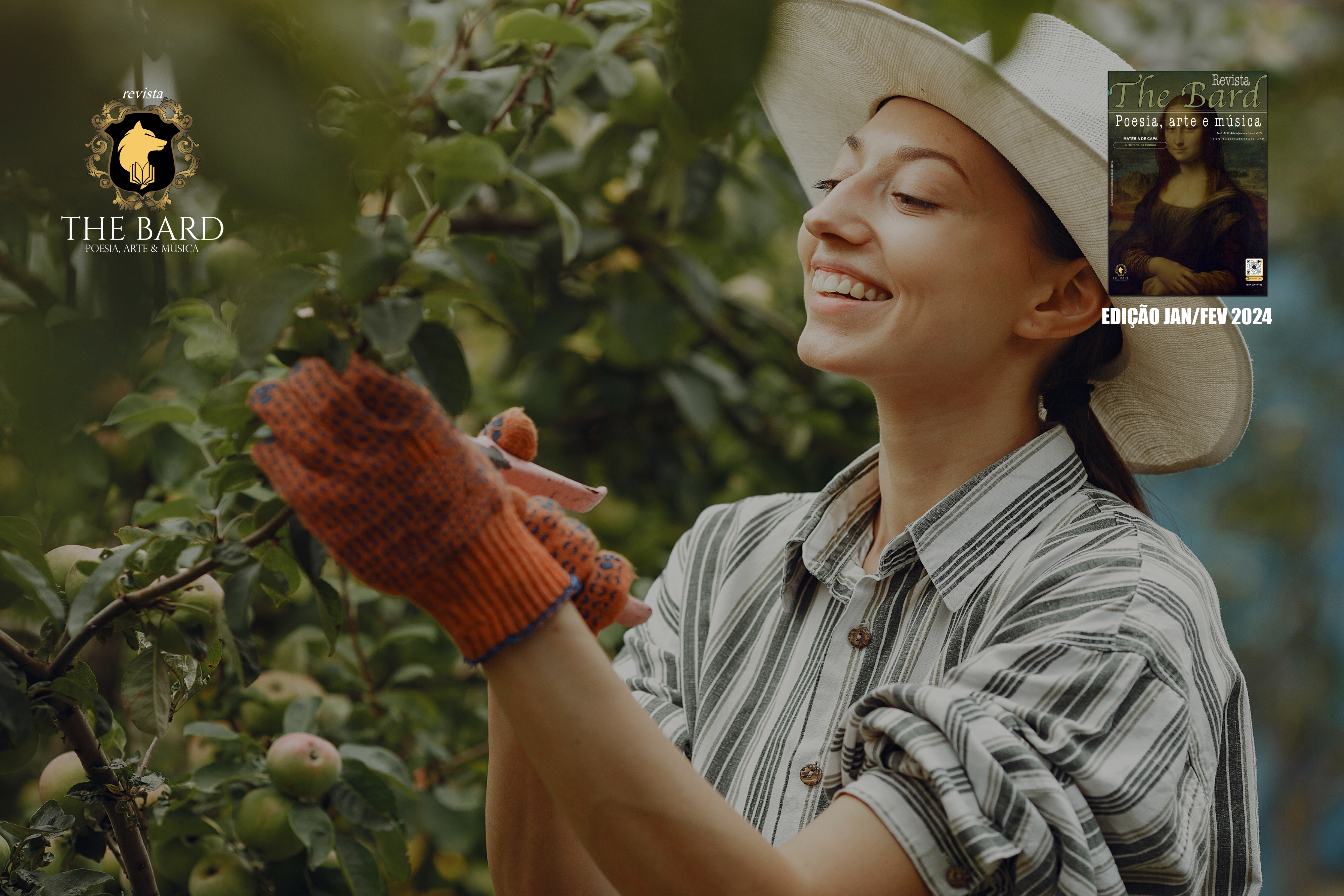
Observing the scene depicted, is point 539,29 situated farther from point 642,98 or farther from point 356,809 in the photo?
point 356,809

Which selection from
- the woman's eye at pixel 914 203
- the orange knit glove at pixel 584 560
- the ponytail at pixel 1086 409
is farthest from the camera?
the ponytail at pixel 1086 409

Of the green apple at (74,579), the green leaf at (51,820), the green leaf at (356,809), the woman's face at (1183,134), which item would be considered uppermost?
the woman's face at (1183,134)

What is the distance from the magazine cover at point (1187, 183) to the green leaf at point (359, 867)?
1016mm

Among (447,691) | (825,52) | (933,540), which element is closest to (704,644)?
(933,540)

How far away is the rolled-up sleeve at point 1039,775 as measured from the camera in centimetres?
81

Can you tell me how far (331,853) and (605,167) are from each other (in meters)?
1.09

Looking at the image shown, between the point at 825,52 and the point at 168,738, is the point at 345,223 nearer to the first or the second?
the point at 825,52

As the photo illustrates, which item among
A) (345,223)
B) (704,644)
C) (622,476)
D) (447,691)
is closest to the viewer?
(345,223)

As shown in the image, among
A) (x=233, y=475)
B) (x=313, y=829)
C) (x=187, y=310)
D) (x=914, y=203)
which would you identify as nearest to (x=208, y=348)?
(x=187, y=310)

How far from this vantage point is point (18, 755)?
0.91 meters

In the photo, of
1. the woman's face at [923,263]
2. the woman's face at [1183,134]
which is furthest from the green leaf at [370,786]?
the woman's face at [1183,134]

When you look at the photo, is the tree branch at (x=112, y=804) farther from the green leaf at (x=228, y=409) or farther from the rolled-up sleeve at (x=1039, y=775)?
the rolled-up sleeve at (x=1039, y=775)

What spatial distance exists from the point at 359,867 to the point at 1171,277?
110 cm

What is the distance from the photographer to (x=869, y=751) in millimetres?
887
